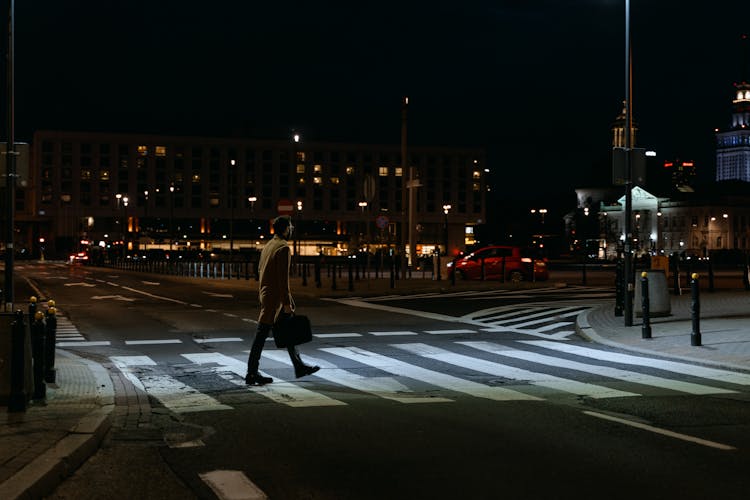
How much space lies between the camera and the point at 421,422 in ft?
26.6

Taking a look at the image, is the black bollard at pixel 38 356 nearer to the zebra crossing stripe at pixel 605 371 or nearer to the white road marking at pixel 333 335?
the zebra crossing stripe at pixel 605 371

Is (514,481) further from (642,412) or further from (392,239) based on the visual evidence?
(392,239)

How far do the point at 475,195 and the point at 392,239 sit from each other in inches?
814

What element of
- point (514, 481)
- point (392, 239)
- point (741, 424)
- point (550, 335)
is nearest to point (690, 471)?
point (514, 481)

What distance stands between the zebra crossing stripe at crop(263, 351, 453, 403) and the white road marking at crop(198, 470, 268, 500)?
10.9 feet

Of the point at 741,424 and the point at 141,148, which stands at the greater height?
the point at 141,148

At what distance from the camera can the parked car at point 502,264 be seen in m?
37.8

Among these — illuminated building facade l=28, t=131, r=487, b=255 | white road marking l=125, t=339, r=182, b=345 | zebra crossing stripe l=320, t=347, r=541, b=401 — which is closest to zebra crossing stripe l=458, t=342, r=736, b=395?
zebra crossing stripe l=320, t=347, r=541, b=401

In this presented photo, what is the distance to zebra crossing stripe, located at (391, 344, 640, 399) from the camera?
9.97m

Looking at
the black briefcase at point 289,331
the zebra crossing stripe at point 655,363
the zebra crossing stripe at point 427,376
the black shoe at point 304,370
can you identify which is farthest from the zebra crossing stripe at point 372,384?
the zebra crossing stripe at point 655,363

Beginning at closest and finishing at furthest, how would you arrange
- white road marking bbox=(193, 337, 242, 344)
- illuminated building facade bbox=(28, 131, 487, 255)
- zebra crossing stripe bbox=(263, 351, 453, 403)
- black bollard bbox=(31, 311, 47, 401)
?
black bollard bbox=(31, 311, 47, 401) < zebra crossing stripe bbox=(263, 351, 453, 403) < white road marking bbox=(193, 337, 242, 344) < illuminated building facade bbox=(28, 131, 487, 255)

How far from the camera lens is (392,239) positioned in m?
147

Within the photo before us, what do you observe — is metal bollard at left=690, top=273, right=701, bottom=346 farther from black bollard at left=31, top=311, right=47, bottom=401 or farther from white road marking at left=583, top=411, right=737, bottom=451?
black bollard at left=31, top=311, right=47, bottom=401

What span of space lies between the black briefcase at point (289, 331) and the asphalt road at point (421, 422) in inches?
21.5
